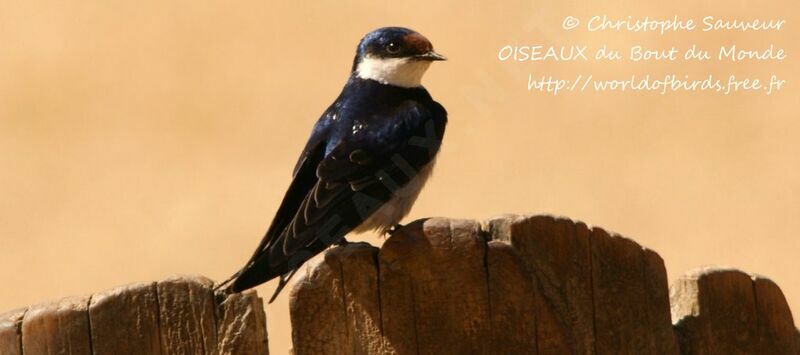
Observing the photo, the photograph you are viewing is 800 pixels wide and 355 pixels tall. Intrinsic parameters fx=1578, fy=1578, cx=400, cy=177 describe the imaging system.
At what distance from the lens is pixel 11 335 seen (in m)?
2.88

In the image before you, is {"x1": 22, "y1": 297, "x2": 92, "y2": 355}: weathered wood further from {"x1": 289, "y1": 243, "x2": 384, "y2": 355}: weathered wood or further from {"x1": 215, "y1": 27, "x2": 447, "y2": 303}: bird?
{"x1": 215, "y1": 27, "x2": 447, "y2": 303}: bird

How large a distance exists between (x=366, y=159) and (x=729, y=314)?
140cm

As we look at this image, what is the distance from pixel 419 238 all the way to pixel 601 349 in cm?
40

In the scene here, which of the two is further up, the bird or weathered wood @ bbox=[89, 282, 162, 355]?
the bird

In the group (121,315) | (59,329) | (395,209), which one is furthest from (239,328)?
(395,209)

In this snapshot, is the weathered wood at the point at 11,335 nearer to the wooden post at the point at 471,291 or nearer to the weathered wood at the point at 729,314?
the wooden post at the point at 471,291

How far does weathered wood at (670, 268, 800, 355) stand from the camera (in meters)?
3.05

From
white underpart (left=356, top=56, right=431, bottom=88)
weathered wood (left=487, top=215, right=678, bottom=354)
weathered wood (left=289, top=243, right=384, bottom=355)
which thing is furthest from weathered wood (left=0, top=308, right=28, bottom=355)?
white underpart (left=356, top=56, right=431, bottom=88)

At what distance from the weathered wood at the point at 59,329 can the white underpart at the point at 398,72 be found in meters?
2.32

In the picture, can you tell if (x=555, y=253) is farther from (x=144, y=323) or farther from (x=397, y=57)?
(x=397, y=57)

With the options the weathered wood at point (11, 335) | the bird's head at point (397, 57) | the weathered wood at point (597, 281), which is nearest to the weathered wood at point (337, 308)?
the weathered wood at point (597, 281)

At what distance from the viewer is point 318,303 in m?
2.89

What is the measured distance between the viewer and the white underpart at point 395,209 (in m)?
4.33

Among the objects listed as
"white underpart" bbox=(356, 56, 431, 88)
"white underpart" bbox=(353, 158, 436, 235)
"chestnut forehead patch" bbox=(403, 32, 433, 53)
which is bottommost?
"white underpart" bbox=(353, 158, 436, 235)
